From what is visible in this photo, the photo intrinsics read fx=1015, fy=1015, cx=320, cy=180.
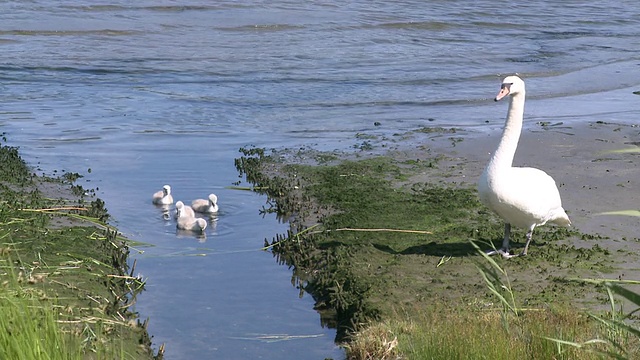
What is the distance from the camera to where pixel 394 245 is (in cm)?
907

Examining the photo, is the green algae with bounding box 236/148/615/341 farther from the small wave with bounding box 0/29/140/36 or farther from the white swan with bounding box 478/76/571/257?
the small wave with bounding box 0/29/140/36

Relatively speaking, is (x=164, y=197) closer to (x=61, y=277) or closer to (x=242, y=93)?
(x=61, y=277)

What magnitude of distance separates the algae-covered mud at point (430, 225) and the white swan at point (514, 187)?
412mm

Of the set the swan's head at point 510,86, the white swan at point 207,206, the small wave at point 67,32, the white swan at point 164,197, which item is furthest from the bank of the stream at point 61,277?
the small wave at point 67,32

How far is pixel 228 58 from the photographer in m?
21.1

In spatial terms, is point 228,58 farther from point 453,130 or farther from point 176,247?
point 176,247

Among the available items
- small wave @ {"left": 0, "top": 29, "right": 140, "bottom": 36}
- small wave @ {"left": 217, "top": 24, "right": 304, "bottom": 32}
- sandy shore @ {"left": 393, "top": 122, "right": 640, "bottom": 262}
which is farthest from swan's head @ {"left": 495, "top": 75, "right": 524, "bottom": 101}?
small wave @ {"left": 217, "top": 24, "right": 304, "bottom": 32}

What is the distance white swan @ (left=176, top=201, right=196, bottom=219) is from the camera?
32.0ft

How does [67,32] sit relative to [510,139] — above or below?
below

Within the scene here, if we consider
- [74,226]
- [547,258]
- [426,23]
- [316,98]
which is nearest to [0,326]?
[74,226]

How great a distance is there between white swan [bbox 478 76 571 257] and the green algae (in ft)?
1.36

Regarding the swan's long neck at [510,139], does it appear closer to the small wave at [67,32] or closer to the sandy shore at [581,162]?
the sandy shore at [581,162]

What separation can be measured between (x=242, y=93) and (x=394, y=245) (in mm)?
8817

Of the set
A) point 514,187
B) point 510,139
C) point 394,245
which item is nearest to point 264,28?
point 394,245
